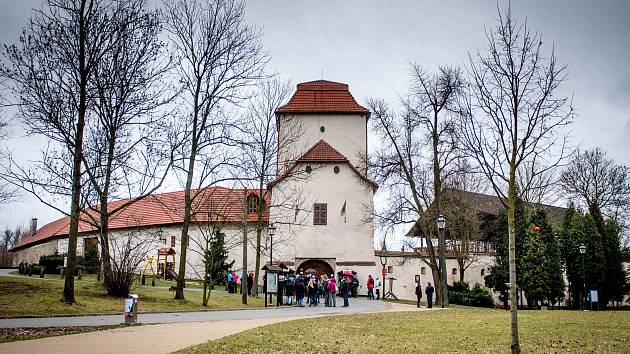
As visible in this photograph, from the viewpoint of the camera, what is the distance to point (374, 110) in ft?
123

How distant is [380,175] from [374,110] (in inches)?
158

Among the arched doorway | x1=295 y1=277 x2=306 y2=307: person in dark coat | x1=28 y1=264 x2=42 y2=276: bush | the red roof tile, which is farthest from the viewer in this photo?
the red roof tile

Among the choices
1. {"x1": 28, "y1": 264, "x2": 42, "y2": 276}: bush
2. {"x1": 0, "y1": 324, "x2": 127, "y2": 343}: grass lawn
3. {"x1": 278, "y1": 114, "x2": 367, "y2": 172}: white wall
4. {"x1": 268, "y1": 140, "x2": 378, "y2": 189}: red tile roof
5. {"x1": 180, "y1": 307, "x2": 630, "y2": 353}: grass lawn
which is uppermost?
{"x1": 278, "y1": 114, "x2": 367, "y2": 172}: white wall

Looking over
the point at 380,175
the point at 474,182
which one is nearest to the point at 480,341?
the point at 380,175

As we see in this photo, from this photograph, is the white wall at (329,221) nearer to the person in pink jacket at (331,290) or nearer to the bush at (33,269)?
the person in pink jacket at (331,290)

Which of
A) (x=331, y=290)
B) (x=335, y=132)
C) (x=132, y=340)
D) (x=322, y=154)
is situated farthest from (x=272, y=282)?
(x=335, y=132)

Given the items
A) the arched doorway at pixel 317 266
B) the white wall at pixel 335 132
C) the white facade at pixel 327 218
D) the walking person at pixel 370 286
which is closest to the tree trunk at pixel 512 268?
Answer: the walking person at pixel 370 286

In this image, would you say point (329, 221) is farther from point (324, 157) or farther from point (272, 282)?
point (272, 282)

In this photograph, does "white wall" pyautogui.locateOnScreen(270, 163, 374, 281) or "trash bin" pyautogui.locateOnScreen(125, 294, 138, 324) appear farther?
"white wall" pyautogui.locateOnScreen(270, 163, 374, 281)

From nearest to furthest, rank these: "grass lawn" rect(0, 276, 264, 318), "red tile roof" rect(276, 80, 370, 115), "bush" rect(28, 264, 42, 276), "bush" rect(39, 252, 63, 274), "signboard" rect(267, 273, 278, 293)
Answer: "grass lawn" rect(0, 276, 264, 318) < "signboard" rect(267, 273, 278, 293) < "bush" rect(28, 264, 42, 276) < "bush" rect(39, 252, 63, 274) < "red tile roof" rect(276, 80, 370, 115)

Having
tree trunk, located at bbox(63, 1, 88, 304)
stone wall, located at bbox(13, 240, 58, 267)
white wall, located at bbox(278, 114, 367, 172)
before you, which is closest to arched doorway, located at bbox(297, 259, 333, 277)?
white wall, located at bbox(278, 114, 367, 172)

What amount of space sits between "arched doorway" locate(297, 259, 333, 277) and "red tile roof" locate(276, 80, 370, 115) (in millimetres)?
11704

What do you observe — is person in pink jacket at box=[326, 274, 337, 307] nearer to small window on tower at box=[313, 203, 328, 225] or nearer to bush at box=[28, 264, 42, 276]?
small window on tower at box=[313, 203, 328, 225]

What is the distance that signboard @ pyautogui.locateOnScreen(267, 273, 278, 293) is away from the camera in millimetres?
29688
